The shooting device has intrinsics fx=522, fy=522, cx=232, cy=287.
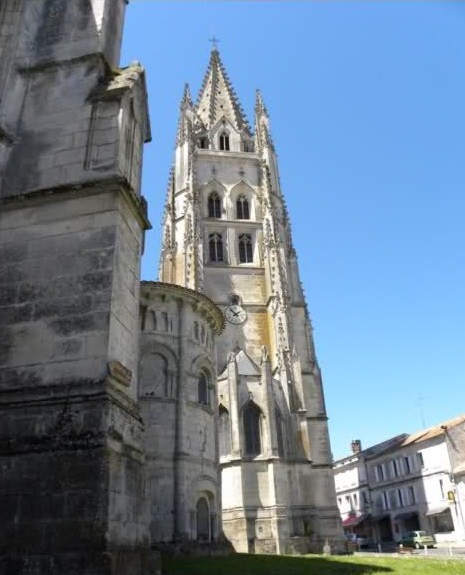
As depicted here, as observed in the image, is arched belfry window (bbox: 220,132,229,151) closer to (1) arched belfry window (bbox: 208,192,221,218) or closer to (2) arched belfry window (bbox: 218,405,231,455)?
(1) arched belfry window (bbox: 208,192,221,218)

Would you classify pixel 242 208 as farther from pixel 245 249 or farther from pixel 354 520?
pixel 354 520

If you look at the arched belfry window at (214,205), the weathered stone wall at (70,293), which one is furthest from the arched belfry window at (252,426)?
the weathered stone wall at (70,293)

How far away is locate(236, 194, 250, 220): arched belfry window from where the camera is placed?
44312 mm

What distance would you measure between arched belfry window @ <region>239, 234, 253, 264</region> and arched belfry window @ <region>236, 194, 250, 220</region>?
2.28 m

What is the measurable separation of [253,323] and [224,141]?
20.7 metres

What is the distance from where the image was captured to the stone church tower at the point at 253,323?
97.2 feet

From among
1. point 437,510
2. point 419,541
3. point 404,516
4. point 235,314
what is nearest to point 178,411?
point 235,314

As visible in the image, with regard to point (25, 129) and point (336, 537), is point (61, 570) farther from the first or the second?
point (336, 537)

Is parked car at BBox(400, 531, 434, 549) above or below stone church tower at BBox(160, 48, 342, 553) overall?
below

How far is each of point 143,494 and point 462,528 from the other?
35202mm

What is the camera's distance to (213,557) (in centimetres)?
1805

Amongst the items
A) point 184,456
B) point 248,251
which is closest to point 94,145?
point 184,456

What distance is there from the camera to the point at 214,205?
145 ft

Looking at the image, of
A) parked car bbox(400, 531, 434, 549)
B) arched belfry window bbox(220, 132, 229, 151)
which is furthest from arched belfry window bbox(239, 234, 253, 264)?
parked car bbox(400, 531, 434, 549)
